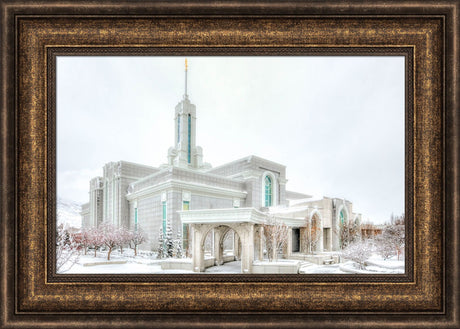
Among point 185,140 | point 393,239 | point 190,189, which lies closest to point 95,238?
point 185,140

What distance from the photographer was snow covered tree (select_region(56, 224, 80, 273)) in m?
2.56

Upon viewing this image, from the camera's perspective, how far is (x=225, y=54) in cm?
262

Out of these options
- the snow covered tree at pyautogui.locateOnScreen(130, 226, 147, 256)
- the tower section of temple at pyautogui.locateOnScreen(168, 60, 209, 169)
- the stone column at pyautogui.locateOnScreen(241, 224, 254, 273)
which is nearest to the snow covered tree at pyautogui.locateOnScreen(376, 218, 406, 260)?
the stone column at pyautogui.locateOnScreen(241, 224, 254, 273)

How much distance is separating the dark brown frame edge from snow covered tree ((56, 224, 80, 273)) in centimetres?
7

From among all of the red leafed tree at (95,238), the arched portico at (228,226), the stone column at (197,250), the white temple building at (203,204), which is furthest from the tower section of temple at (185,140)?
the red leafed tree at (95,238)

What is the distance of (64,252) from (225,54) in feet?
8.03

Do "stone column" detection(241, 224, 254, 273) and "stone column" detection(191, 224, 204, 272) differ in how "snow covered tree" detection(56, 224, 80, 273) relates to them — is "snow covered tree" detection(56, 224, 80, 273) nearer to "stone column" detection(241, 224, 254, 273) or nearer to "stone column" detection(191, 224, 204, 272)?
"stone column" detection(191, 224, 204, 272)

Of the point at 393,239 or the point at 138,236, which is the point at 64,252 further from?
the point at 393,239

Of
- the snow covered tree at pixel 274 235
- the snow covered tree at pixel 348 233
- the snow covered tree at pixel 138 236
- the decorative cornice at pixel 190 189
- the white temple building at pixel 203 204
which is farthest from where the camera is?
the decorative cornice at pixel 190 189

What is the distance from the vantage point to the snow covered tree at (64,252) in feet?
8.40

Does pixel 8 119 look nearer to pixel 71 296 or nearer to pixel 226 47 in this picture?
pixel 71 296

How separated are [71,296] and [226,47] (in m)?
2.71

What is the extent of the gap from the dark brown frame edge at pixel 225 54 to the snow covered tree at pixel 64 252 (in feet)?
0.22

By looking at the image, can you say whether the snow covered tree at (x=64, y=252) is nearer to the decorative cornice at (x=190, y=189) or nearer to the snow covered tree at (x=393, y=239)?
the decorative cornice at (x=190, y=189)
